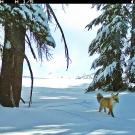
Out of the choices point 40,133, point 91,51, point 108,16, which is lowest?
point 40,133

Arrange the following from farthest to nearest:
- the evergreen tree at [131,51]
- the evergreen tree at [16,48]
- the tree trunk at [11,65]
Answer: the evergreen tree at [131,51] → the tree trunk at [11,65] → the evergreen tree at [16,48]

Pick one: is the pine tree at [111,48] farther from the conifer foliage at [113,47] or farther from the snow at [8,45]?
the snow at [8,45]

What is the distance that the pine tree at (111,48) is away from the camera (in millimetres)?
23078

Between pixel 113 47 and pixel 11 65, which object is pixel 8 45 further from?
pixel 113 47

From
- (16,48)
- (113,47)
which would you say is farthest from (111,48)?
(16,48)

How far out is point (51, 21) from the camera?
13.5m

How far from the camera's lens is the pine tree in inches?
909

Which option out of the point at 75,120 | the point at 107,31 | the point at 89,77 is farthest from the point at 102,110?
the point at 89,77

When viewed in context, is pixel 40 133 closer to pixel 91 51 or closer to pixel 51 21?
pixel 51 21

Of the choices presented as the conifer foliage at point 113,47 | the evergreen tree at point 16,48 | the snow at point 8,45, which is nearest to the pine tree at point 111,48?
the conifer foliage at point 113,47

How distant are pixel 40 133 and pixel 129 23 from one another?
1603 cm

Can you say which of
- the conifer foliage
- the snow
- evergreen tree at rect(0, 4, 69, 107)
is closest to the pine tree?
the conifer foliage

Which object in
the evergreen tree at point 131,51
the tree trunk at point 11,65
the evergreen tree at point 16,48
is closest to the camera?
the evergreen tree at point 16,48

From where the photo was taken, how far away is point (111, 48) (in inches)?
919
